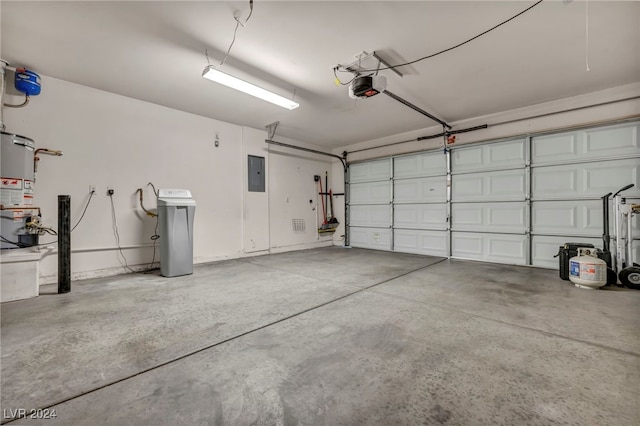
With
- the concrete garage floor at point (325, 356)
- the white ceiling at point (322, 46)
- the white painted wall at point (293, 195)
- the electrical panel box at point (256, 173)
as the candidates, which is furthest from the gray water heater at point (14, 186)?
the white painted wall at point (293, 195)

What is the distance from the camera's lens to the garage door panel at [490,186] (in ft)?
16.0

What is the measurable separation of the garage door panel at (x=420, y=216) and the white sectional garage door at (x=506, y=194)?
0.9 inches

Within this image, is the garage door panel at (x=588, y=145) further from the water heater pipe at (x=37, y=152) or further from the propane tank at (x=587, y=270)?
the water heater pipe at (x=37, y=152)

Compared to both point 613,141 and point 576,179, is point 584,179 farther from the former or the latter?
point 613,141

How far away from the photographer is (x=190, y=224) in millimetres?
4211

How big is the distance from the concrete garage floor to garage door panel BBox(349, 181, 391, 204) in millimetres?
3743

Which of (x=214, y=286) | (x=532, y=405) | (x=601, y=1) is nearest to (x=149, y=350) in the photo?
(x=214, y=286)

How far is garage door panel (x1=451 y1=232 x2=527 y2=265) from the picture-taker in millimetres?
4852

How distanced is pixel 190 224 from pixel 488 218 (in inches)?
220

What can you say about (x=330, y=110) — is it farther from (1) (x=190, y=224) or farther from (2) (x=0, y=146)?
(2) (x=0, y=146)

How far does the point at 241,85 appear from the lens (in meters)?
3.47

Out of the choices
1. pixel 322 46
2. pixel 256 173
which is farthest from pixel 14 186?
pixel 322 46

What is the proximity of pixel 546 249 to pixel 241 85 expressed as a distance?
18.7ft

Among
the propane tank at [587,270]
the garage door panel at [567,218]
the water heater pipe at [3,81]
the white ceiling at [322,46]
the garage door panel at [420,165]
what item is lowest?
the propane tank at [587,270]
